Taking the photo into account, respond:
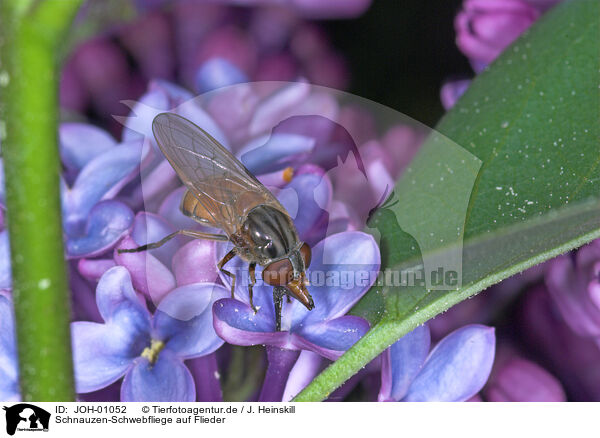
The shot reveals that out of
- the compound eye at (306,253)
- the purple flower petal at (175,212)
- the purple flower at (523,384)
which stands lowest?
the purple flower at (523,384)

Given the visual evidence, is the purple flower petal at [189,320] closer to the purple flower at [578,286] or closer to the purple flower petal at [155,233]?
the purple flower petal at [155,233]

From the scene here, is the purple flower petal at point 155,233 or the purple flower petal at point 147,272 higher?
the purple flower petal at point 155,233

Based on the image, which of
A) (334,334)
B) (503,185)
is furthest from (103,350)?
(503,185)

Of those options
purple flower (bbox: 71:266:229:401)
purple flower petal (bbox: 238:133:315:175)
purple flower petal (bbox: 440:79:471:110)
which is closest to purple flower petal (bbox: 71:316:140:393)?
purple flower (bbox: 71:266:229:401)

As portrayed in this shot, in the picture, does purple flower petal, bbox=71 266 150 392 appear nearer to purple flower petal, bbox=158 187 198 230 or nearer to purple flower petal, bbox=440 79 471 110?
purple flower petal, bbox=158 187 198 230

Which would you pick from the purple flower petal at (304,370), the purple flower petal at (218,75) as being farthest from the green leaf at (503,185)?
the purple flower petal at (218,75)

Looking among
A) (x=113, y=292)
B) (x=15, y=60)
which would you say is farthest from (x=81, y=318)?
(x=15, y=60)

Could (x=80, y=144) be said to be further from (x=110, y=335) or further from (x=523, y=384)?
(x=523, y=384)
